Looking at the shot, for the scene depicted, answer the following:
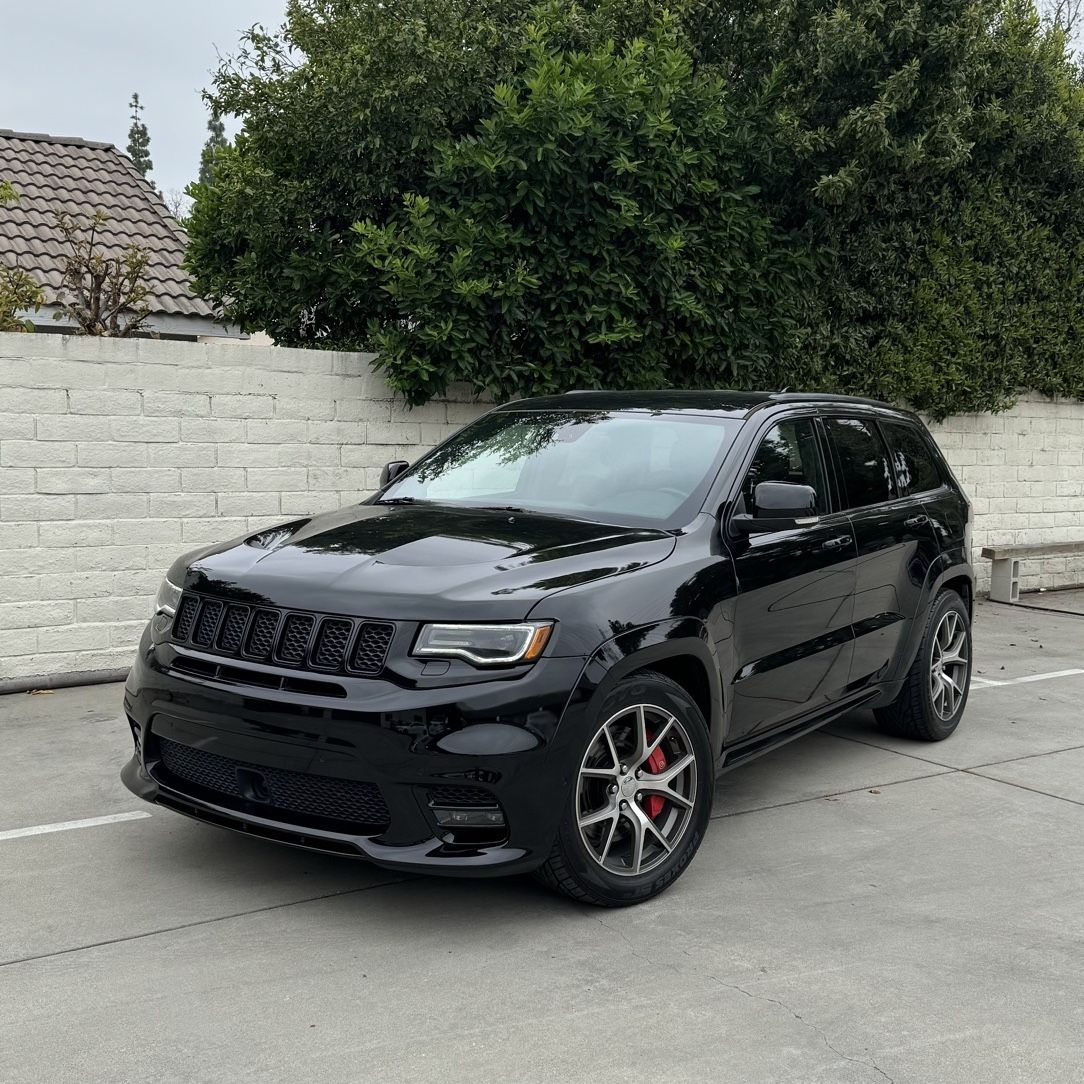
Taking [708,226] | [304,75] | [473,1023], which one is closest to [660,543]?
[473,1023]

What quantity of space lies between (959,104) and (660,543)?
22.9 feet

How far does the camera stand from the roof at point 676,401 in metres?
5.66

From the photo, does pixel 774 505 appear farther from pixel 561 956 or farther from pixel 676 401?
pixel 561 956

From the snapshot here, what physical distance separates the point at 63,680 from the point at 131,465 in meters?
1.37

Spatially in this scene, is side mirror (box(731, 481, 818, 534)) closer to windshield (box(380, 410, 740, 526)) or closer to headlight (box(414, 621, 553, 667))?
windshield (box(380, 410, 740, 526))

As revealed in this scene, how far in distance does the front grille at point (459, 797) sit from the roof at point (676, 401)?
2273mm

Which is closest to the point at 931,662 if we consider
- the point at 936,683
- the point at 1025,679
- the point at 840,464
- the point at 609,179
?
the point at 936,683

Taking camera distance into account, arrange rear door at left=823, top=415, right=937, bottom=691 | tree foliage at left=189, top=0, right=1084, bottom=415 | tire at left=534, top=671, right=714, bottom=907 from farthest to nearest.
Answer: tree foliage at left=189, top=0, right=1084, bottom=415 → rear door at left=823, top=415, right=937, bottom=691 → tire at left=534, top=671, right=714, bottom=907

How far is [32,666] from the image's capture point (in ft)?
25.2

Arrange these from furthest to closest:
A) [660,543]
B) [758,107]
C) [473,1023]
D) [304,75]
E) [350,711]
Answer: [758,107] < [304,75] < [660,543] < [350,711] < [473,1023]

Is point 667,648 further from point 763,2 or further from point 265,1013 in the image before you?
point 763,2

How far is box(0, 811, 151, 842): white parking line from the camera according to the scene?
16.9 feet

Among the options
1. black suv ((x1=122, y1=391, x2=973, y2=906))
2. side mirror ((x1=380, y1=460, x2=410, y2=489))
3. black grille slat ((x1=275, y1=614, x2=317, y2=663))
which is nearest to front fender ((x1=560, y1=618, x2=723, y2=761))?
black suv ((x1=122, y1=391, x2=973, y2=906))

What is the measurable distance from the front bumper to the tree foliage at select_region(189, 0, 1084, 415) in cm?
490
